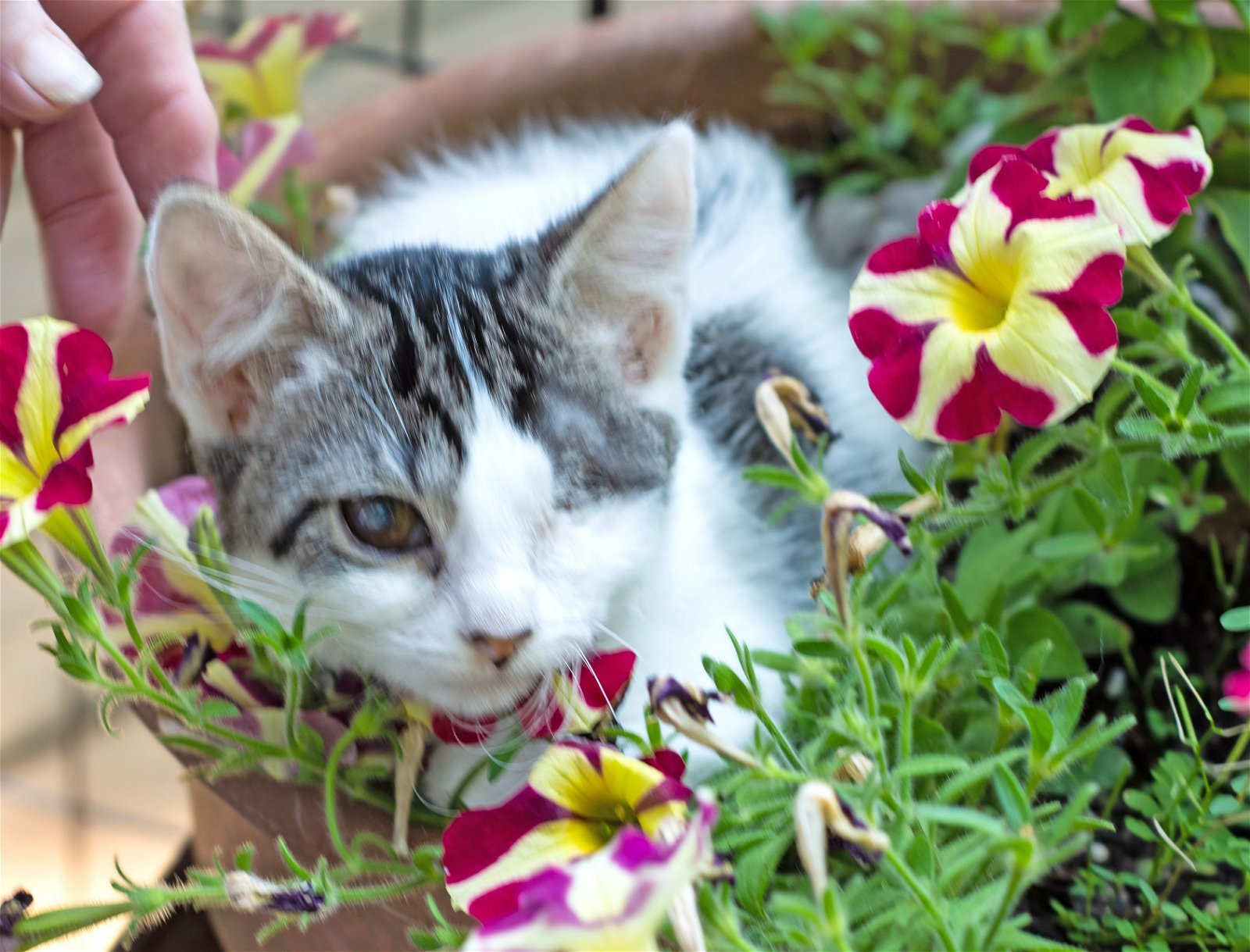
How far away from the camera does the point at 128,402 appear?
52 cm

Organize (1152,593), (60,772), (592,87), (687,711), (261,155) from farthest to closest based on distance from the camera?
1. (60,772)
2. (592,87)
3. (261,155)
4. (1152,593)
5. (687,711)

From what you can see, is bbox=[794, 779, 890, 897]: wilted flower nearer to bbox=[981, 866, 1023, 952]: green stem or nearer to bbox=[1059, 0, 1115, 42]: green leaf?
bbox=[981, 866, 1023, 952]: green stem

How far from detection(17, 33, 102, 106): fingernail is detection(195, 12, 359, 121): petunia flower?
1.37 ft

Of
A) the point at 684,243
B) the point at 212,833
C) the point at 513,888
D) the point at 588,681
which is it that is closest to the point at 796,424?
the point at 684,243

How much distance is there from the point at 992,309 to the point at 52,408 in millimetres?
465

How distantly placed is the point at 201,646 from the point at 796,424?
1.35 feet

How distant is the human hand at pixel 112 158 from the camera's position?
777 mm

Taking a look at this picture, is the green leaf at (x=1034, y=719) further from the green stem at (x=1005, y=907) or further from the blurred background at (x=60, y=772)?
the blurred background at (x=60, y=772)

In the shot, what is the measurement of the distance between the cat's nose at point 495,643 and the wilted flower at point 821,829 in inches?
7.3

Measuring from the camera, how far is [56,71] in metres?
0.67

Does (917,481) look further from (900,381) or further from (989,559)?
(989,559)

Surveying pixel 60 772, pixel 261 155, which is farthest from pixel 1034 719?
pixel 60 772

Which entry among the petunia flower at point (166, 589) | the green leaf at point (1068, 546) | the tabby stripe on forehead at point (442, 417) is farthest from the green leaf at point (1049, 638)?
the petunia flower at point (166, 589)

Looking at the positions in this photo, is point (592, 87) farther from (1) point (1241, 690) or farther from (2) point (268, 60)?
(1) point (1241, 690)
